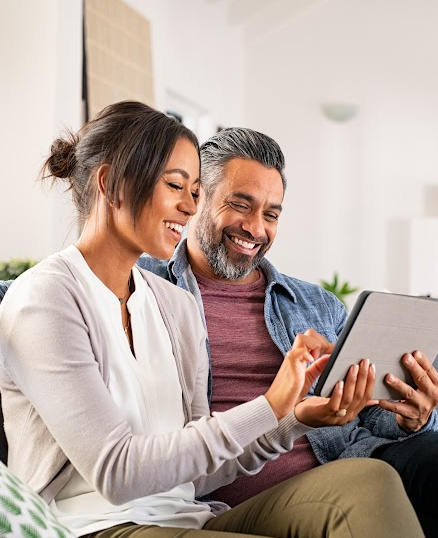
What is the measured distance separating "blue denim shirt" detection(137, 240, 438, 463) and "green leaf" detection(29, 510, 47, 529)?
1009 mm

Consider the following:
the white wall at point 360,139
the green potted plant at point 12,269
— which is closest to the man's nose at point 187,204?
the green potted plant at point 12,269

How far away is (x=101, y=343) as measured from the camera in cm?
157

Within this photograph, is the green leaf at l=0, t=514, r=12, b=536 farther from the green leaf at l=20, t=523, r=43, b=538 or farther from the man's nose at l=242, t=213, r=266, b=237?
the man's nose at l=242, t=213, r=266, b=237

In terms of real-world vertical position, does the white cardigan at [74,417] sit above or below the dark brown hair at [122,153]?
below

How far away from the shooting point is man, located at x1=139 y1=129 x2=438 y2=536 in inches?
79.5

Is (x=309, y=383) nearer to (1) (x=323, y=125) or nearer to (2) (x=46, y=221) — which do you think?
(2) (x=46, y=221)

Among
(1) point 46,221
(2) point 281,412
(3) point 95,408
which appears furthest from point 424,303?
(1) point 46,221

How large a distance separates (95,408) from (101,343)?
0.16 m

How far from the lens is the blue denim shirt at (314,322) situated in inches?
83.8

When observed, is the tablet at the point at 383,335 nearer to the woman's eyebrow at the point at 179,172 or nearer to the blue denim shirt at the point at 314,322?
the blue denim shirt at the point at 314,322

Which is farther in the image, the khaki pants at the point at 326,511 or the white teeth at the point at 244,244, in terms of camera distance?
the white teeth at the point at 244,244

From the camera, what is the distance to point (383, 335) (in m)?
1.72

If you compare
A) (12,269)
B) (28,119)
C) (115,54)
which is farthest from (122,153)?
(115,54)

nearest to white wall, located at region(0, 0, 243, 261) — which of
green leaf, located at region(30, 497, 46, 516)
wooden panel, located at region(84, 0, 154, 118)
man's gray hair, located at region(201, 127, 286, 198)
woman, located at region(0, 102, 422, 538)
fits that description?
wooden panel, located at region(84, 0, 154, 118)
